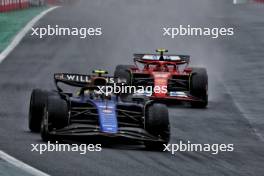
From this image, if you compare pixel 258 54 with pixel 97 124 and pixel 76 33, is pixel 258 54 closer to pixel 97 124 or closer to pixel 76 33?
pixel 76 33

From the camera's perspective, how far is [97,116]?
1553 centimetres

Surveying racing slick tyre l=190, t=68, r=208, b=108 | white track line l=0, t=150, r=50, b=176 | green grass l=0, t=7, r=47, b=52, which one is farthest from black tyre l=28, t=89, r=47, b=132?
green grass l=0, t=7, r=47, b=52

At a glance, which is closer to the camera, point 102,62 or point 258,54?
point 102,62

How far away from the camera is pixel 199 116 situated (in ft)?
66.3

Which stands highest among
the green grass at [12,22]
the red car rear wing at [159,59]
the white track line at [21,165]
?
the green grass at [12,22]

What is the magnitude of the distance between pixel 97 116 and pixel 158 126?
0.96 metres

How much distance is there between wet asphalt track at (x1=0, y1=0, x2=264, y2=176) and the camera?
13547 mm

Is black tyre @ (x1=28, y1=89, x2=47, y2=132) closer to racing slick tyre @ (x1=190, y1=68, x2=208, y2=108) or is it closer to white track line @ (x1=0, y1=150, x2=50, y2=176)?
white track line @ (x1=0, y1=150, x2=50, y2=176)

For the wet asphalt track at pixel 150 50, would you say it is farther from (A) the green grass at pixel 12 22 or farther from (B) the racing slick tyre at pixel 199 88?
(A) the green grass at pixel 12 22

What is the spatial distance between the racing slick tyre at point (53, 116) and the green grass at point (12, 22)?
16.9 meters

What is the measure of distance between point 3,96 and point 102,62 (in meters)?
9.22

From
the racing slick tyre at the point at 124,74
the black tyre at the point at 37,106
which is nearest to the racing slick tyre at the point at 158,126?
the black tyre at the point at 37,106

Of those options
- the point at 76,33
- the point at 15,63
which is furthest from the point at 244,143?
the point at 76,33

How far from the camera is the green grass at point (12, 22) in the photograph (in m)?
34.0
